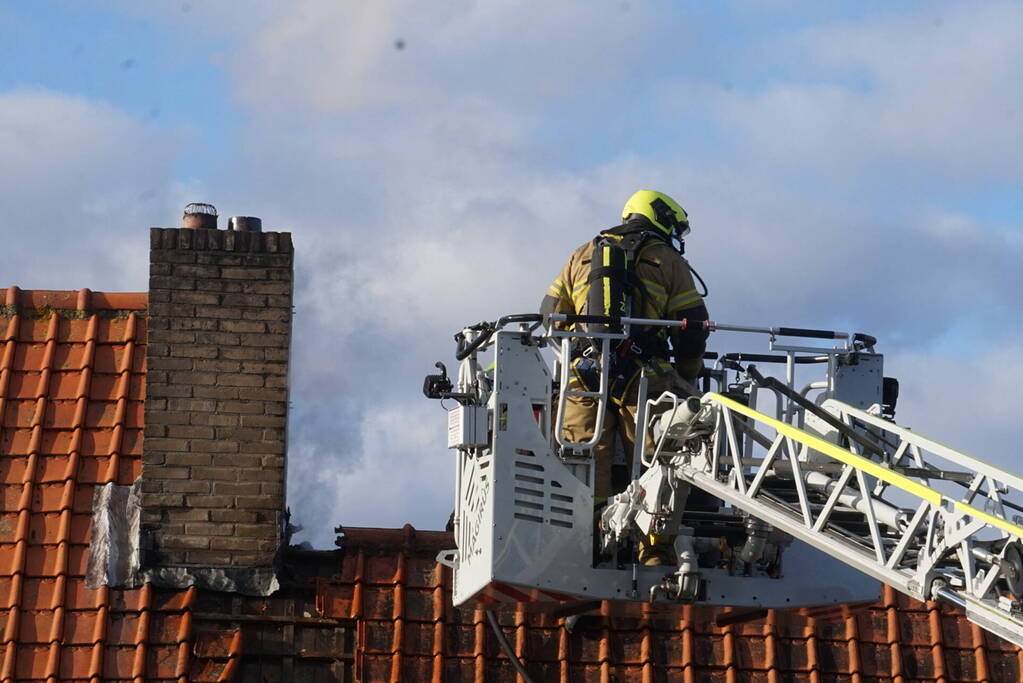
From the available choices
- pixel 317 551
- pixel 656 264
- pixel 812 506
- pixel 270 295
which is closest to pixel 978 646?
pixel 812 506

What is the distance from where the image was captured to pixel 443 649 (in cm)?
1098

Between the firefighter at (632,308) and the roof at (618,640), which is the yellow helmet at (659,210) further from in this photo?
the roof at (618,640)

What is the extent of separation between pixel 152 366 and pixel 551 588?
121 inches

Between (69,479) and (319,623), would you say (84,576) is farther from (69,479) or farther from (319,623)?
(319,623)

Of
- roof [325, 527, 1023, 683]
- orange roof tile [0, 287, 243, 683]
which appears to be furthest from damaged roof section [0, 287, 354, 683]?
roof [325, 527, 1023, 683]

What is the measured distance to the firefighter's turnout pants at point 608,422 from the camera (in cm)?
1013

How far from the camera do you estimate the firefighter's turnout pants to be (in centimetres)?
1013

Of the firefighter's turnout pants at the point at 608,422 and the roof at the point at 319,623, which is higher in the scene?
the firefighter's turnout pants at the point at 608,422

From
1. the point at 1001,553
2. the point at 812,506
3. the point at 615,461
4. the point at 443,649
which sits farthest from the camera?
the point at 443,649

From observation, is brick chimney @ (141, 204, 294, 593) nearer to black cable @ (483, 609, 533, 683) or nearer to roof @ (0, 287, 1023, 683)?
roof @ (0, 287, 1023, 683)

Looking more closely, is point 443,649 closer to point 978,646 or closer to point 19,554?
point 19,554

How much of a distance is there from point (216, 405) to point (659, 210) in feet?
9.60

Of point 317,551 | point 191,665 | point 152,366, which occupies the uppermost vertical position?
point 152,366

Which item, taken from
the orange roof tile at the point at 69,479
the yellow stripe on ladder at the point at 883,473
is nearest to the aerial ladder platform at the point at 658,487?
the yellow stripe on ladder at the point at 883,473
